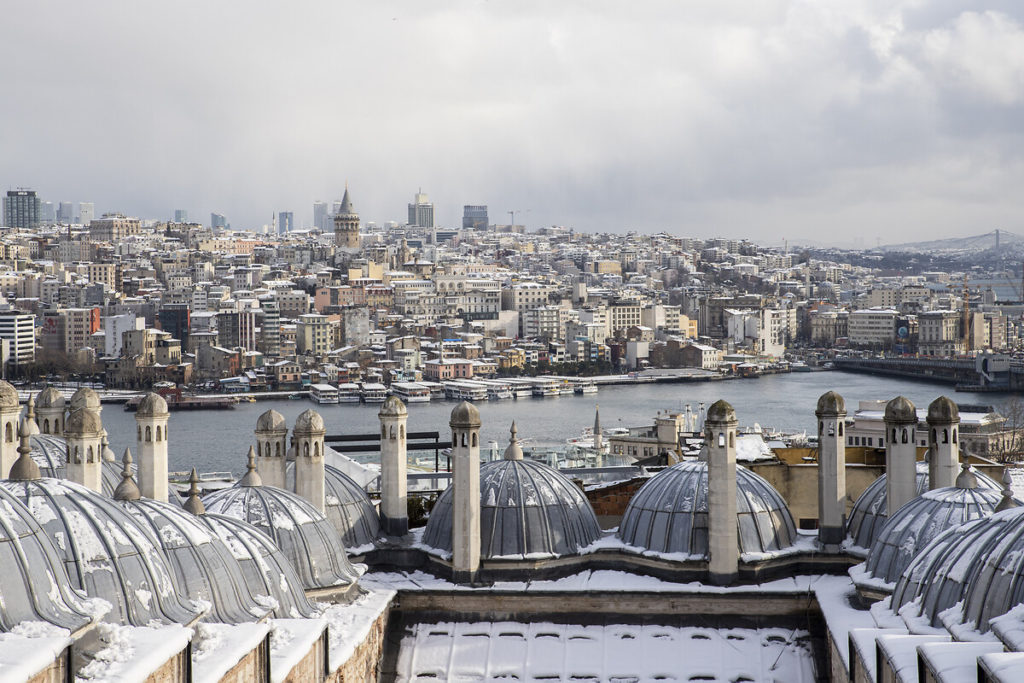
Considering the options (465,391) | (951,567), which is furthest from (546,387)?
(951,567)

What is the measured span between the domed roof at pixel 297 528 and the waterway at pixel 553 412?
1741 centimetres

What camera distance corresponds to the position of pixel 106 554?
429 centimetres

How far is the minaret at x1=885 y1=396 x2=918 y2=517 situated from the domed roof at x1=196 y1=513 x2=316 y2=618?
258 cm

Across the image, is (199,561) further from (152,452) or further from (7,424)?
(7,424)

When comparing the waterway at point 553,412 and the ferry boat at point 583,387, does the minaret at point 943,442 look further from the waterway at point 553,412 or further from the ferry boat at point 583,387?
the ferry boat at point 583,387

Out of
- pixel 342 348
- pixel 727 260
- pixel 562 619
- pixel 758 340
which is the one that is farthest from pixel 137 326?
pixel 727 260

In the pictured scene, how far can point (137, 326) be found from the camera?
43.8 m

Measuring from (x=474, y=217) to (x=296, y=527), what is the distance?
108691 mm

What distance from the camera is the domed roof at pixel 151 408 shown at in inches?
227

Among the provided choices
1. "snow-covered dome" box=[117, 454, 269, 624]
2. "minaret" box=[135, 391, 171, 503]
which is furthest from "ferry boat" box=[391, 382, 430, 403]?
"snow-covered dome" box=[117, 454, 269, 624]

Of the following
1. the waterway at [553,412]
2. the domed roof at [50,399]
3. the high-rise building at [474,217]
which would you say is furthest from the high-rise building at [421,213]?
the domed roof at [50,399]

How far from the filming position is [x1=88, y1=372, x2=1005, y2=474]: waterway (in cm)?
2767

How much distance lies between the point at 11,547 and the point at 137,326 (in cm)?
4130

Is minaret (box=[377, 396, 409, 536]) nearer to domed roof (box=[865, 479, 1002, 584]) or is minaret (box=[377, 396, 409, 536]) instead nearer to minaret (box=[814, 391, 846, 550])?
minaret (box=[814, 391, 846, 550])
